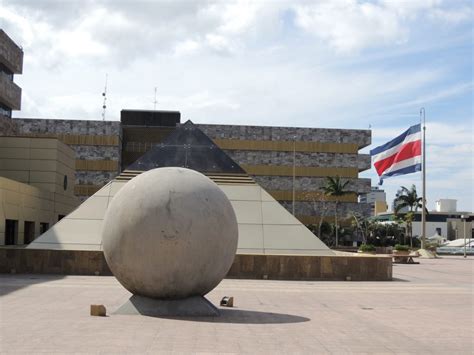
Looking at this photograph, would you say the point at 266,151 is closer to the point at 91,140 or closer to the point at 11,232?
the point at 91,140

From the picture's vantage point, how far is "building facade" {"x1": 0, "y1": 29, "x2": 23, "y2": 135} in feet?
162

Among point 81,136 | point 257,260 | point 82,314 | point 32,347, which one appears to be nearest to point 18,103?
point 81,136

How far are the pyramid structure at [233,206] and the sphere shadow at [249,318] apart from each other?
11524mm

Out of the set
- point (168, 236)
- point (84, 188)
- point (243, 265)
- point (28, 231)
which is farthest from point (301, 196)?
point (168, 236)

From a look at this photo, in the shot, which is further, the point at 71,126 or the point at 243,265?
the point at 71,126

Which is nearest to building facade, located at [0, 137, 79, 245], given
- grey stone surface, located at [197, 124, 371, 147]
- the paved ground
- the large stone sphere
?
the paved ground

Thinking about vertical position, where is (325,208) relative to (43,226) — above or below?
above

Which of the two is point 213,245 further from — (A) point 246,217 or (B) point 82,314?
(A) point 246,217

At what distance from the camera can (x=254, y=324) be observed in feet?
38.3

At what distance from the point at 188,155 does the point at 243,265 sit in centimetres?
652

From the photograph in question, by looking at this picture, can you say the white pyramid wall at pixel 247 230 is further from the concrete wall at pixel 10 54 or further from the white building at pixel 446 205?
Answer: the white building at pixel 446 205

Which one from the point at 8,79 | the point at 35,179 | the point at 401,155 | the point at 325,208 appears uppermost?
the point at 8,79

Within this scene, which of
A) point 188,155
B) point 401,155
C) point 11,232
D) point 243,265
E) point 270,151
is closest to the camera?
point 243,265

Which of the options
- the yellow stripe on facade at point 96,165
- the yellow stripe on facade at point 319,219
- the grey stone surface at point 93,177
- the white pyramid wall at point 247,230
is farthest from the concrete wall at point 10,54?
the yellow stripe on facade at point 319,219
